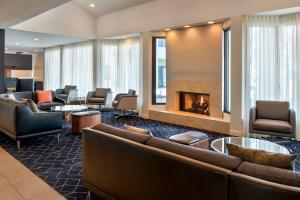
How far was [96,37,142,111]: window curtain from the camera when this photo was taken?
31.6 feet

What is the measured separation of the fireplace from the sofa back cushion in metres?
1.78

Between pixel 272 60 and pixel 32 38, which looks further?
pixel 32 38

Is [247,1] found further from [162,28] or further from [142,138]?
[142,138]

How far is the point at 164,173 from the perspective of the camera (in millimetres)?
2031

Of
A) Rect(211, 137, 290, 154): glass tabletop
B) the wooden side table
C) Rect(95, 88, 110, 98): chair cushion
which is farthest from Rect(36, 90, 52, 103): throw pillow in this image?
Rect(211, 137, 290, 154): glass tabletop

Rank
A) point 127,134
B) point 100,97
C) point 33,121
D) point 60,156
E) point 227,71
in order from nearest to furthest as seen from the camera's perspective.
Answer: point 127,134
point 60,156
point 33,121
point 227,71
point 100,97

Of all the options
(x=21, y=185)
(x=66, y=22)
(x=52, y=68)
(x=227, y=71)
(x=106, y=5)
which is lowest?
(x=21, y=185)

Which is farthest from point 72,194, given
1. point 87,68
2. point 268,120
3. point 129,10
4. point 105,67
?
point 87,68

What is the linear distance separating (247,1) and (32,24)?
7.08m

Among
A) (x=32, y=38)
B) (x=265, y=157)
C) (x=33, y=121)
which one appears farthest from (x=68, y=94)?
(x=265, y=157)

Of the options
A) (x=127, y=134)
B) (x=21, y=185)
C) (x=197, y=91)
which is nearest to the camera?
(x=127, y=134)

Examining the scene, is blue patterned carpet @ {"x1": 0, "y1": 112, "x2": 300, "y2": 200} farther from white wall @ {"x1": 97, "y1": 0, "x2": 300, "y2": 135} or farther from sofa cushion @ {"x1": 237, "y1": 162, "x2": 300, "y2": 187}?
sofa cushion @ {"x1": 237, "y1": 162, "x2": 300, "y2": 187}

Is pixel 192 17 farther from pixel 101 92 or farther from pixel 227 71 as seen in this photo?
pixel 101 92

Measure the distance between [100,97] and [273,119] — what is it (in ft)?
20.8
